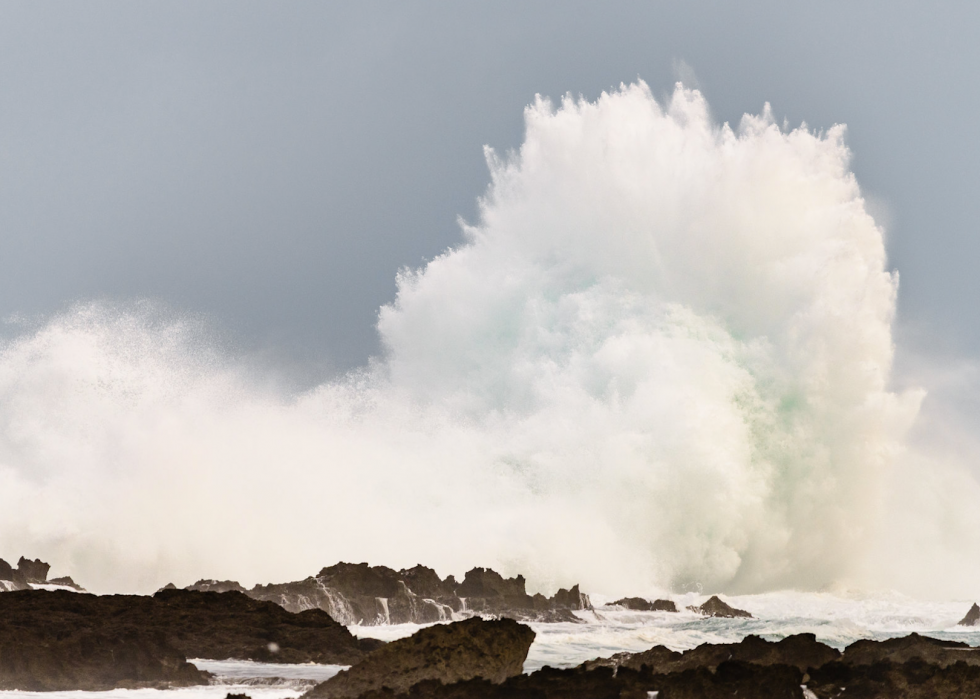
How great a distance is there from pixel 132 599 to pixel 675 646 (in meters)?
12.3

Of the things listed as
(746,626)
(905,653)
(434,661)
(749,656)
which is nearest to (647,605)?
(746,626)

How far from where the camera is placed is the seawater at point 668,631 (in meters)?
11.6

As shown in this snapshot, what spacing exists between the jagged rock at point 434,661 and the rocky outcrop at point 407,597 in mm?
11331

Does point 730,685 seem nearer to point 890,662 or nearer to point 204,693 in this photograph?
point 890,662

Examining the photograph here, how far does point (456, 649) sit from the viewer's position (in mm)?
10633

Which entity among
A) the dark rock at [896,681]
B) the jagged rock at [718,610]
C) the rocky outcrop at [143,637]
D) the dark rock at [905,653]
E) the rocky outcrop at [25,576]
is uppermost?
the rocky outcrop at [25,576]

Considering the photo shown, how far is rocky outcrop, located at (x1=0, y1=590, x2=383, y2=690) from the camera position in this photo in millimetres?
11273

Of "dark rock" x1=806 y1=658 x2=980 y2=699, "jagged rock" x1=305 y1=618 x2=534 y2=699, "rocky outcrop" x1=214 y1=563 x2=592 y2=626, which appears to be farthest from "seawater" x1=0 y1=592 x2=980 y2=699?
"dark rock" x1=806 y1=658 x2=980 y2=699

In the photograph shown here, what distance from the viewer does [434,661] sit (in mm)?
10406

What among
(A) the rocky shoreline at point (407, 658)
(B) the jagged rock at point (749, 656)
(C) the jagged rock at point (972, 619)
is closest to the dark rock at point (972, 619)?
(C) the jagged rock at point (972, 619)

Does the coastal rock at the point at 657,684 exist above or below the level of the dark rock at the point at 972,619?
below

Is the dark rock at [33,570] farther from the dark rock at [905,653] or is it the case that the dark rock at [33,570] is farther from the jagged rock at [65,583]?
the dark rock at [905,653]

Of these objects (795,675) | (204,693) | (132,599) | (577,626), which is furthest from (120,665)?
(577,626)

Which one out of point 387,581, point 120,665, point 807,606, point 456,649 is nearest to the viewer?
point 456,649
